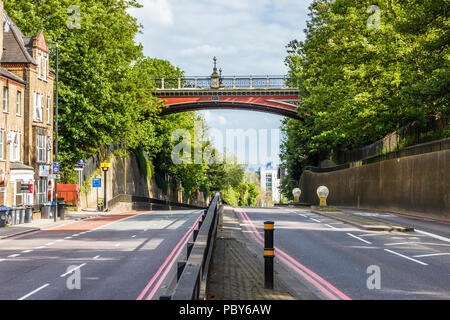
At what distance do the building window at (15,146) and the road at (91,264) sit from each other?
52.9 ft

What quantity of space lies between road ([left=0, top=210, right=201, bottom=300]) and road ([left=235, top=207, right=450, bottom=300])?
3.25 meters

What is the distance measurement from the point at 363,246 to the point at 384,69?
20.1 metres

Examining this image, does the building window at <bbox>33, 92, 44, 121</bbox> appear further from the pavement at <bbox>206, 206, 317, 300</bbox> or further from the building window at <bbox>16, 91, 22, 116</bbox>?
the pavement at <bbox>206, 206, 317, 300</bbox>

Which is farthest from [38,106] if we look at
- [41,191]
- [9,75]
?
[41,191]

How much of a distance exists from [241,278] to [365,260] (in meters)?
4.88

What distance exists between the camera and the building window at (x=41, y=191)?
44.9 metres

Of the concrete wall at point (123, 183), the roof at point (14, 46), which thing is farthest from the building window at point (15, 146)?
the concrete wall at point (123, 183)

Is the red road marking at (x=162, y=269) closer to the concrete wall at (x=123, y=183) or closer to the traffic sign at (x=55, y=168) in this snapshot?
the traffic sign at (x=55, y=168)

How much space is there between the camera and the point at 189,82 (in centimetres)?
7681

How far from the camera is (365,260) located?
15.0 m

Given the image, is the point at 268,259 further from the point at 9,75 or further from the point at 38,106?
the point at 38,106

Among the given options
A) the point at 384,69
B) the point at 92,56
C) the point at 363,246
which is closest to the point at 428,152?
the point at 384,69
